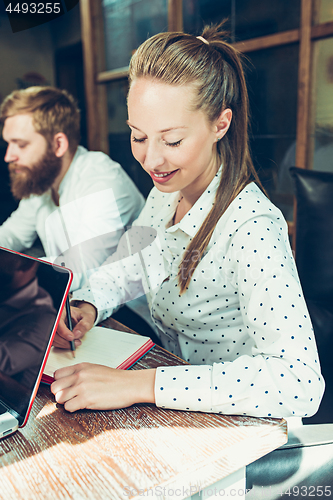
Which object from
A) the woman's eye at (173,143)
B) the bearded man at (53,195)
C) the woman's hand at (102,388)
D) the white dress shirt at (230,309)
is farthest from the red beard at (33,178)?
the woman's hand at (102,388)

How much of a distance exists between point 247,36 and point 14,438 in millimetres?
1479

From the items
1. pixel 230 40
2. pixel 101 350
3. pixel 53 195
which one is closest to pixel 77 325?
pixel 101 350

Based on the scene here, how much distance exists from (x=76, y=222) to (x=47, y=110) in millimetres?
372

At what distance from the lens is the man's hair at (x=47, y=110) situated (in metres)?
1.12

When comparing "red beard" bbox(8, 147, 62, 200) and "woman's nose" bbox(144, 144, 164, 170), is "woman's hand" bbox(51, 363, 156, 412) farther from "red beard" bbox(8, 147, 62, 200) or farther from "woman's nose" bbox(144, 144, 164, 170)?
"red beard" bbox(8, 147, 62, 200)

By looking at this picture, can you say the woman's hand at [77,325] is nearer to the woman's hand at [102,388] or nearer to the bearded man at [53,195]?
the woman's hand at [102,388]

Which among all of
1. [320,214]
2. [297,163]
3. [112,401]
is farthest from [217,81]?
[297,163]

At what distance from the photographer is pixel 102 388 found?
493 mm

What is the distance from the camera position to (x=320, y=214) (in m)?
0.90

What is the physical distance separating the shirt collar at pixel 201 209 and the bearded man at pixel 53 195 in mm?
416

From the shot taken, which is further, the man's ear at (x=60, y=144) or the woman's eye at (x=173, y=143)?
the man's ear at (x=60, y=144)

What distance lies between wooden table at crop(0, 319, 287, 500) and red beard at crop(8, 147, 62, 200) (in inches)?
30.6

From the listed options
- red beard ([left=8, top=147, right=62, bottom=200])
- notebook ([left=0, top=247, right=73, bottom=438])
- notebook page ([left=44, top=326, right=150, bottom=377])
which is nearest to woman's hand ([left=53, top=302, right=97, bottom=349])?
notebook page ([left=44, top=326, right=150, bottom=377])

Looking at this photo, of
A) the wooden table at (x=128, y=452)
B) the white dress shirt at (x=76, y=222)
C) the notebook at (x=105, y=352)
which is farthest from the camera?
the white dress shirt at (x=76, y=222)
